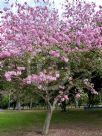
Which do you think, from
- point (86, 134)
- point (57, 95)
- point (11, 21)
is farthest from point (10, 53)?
point (86, 134)

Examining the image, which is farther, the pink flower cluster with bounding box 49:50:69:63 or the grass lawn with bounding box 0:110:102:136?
the grass lawn with bounding box 0:110:102:136

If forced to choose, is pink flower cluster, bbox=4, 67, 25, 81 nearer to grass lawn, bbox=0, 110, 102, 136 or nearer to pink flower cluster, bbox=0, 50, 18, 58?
pink flower cluster, bbox=0, 50, 18, 58

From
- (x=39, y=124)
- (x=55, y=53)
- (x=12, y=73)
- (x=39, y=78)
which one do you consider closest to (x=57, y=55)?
(x=55, y=53)

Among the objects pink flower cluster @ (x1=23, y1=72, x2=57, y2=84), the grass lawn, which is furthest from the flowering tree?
the grass lawn

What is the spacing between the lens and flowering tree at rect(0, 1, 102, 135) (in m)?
15.8

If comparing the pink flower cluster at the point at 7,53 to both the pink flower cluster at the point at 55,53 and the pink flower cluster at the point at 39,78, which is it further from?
the pink flower cluster at the point at 55,53

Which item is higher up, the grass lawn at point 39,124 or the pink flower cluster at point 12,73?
the pink flower cluster at point 12,73

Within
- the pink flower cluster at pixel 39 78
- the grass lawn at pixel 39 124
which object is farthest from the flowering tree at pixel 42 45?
the grass lawn at pixel 39 124

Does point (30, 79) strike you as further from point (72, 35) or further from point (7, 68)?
point (72, 35)

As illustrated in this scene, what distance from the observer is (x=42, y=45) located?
16156 mm

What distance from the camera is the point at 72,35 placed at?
16984mm

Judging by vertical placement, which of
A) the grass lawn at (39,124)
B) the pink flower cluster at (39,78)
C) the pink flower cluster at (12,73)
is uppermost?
the pink flower cluster at (12,73)

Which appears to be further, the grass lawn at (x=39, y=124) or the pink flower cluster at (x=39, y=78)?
the grass lawn at (x=39, y=124)

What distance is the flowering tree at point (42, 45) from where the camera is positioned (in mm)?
15758
